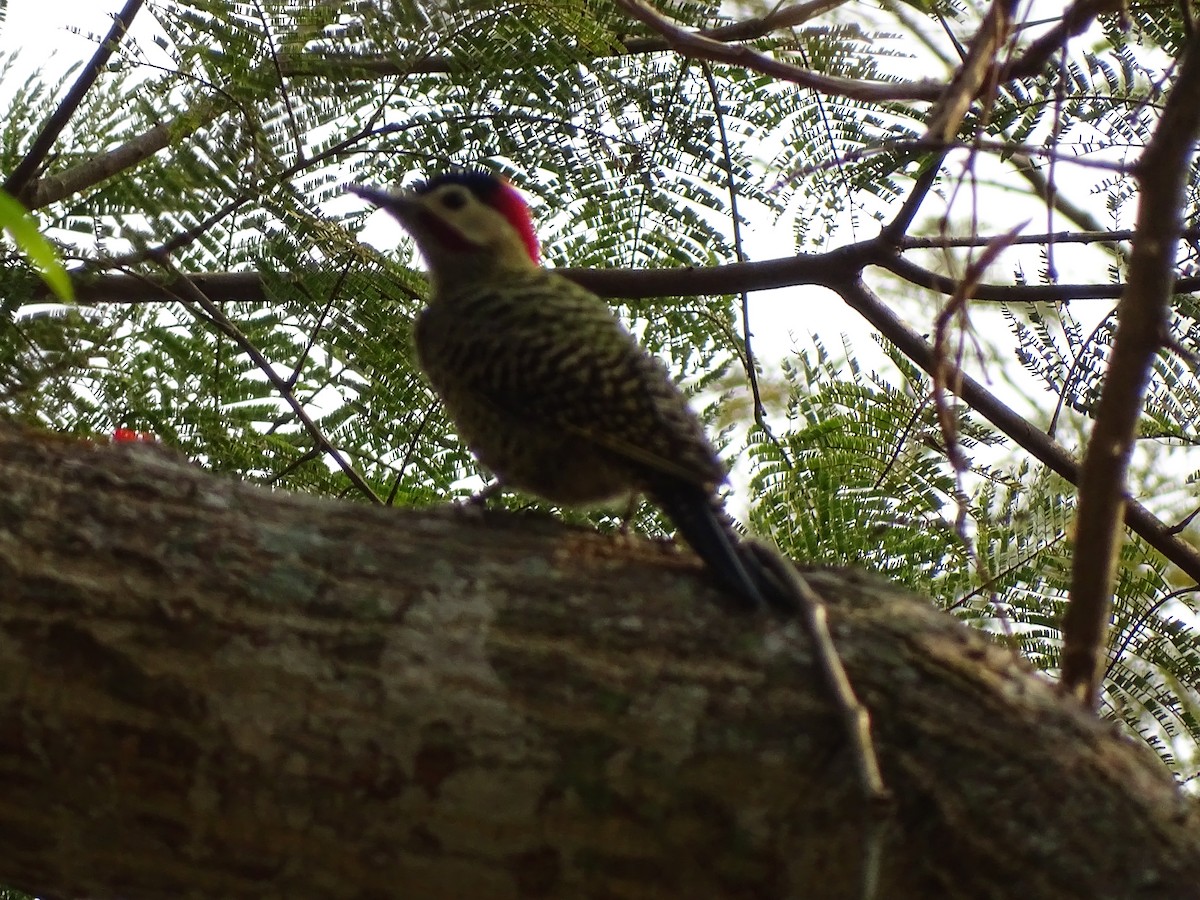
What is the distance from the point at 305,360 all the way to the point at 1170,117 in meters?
2.75

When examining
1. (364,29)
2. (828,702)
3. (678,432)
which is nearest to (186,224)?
(364,29)

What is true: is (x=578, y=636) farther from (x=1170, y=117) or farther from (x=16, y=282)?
(x=16, y=282)

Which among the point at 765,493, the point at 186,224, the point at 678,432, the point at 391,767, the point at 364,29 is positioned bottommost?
the point at 391,767

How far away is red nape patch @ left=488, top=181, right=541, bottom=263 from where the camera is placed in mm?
4051

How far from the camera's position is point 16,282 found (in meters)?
3.97

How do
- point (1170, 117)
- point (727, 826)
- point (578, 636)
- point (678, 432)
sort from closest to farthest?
1. point (727, 826)
2. point (578, 636)
3. point (1170, 117)
4. point (678, 432)

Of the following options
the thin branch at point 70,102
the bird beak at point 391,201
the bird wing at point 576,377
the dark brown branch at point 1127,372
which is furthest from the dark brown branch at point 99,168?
the dark brown branch at point 1127,372

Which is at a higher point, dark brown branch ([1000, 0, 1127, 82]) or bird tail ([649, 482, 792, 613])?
dark brown branch ([1000, 0, 1127, 82])

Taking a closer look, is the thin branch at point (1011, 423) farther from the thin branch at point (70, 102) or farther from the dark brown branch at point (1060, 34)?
the thin branch at point (70, 102)

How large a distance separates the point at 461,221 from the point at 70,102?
140 centimetres

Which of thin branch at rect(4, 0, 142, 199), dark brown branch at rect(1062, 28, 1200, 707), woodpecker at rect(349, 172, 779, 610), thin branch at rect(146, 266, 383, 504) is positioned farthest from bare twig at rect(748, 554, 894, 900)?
thin branch at rect(4, 0, 142, 199)

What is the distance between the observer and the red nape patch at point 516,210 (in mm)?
4051

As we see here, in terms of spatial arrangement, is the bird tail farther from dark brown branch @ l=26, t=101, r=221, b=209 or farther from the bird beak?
dark brown branch @ l=26, t=101, r=221, b=209

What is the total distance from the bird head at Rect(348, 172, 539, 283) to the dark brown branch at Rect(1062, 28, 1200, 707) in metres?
1.97
